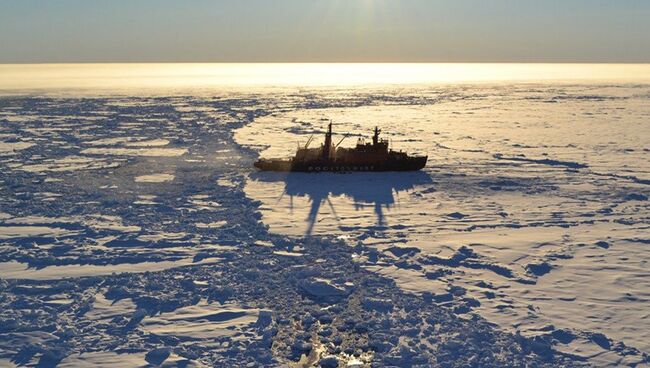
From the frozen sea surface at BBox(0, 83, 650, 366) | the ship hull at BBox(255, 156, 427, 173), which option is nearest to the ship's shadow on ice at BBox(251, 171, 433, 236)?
the frozen sea surface at BBox(0, 83, 650, 366)

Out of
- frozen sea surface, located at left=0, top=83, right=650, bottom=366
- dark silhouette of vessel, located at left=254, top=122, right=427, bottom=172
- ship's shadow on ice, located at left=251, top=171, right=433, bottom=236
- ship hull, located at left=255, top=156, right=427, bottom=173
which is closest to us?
frozen sea surface, located at left=0, top=83, right=650, bottom=366

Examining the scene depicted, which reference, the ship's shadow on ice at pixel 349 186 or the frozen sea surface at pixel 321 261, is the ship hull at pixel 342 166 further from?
the frozen sea surface at pixel 321 261

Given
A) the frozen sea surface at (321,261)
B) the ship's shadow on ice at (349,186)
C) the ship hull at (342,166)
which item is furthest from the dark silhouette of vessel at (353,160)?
the frozen sea surface at (321,261)

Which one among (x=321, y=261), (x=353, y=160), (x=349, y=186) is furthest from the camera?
(x=353, y=160)

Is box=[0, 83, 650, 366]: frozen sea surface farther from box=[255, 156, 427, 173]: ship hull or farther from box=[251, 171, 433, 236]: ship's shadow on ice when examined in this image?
box=[255, 156, 427, 173]: ship hull

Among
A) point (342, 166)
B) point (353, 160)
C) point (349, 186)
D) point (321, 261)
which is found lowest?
point (321, 261)

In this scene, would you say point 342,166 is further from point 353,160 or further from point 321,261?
point 321,261

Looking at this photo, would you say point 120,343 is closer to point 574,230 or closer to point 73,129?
point 574,230

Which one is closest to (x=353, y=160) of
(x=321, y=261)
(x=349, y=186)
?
(x=349, y=186)

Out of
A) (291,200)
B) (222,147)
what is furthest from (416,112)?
(291,200)
